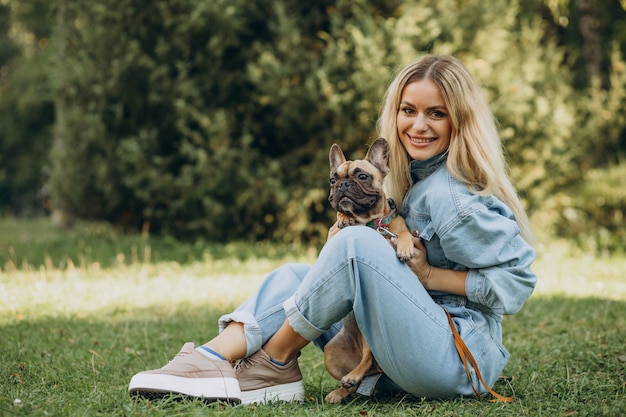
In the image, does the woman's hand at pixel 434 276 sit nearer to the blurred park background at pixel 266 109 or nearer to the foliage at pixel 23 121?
the blurred park background at pixel 266 109

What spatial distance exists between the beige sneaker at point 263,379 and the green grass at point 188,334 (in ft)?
0.26

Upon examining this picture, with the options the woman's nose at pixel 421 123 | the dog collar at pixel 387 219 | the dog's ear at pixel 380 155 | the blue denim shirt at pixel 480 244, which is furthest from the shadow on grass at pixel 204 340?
the woman's nose at pixel 421 123

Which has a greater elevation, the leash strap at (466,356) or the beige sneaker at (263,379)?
the leash strap at (466,356)

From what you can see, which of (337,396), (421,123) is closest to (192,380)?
(337,396)

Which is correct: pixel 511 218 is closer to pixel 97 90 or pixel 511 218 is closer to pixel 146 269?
pixel 146 269

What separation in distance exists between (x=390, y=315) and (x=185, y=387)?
913mm

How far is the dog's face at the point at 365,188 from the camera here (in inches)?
127

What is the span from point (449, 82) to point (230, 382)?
164cm

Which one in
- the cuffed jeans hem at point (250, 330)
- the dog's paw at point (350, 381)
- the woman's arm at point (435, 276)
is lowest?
the dog's paw at point (350, 381)

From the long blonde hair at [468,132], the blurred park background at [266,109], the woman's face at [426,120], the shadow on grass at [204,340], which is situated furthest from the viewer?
the blurred park background at [266,109]

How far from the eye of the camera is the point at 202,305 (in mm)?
5473

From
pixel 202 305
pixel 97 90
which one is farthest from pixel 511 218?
pixel 97 90

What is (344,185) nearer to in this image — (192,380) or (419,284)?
(419,284)

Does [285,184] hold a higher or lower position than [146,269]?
higher
